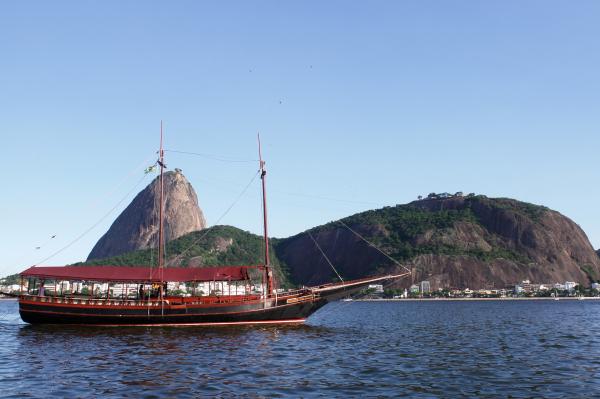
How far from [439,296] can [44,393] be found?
178890 millimetres

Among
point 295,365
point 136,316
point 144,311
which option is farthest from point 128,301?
point 295,365

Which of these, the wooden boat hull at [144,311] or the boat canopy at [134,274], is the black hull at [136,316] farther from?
the boat canopy at [134,274]

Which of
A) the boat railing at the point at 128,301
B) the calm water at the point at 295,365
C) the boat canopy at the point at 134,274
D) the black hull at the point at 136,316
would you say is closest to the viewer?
the calm water at the point at 295,365

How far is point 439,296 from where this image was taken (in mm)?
187750

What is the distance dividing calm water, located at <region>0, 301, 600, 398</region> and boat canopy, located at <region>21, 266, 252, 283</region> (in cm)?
800

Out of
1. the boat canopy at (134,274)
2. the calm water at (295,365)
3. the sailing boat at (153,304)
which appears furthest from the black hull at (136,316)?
the calm water at (295,365)

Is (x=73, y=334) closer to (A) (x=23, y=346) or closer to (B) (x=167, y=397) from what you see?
(A) (x=23, y=346)

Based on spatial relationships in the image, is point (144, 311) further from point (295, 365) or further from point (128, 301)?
point (295, 365)

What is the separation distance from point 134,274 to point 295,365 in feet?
92.9

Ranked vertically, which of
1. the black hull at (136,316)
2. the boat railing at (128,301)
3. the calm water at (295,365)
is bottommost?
the calm water at (295,365)

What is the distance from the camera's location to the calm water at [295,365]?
20562 millimetres

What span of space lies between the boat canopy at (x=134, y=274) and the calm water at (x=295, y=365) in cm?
800

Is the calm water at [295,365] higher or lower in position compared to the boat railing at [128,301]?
lower

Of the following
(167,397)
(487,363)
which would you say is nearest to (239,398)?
(167,397)
